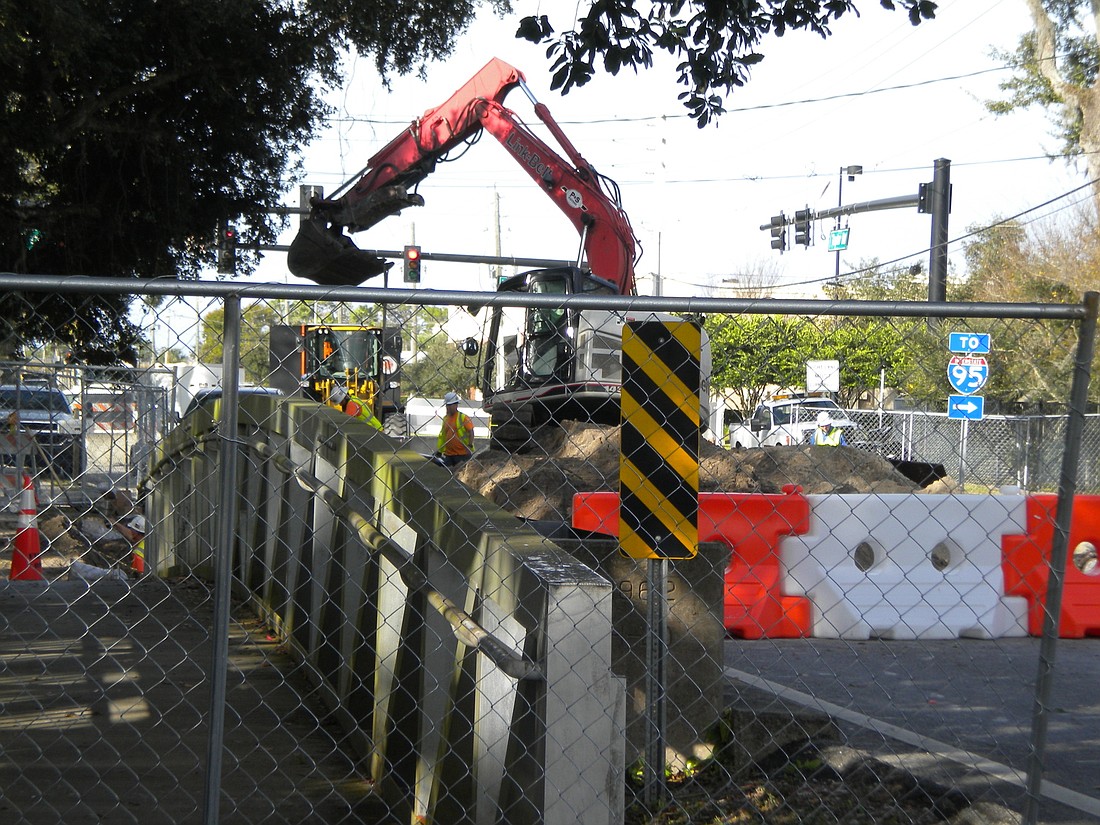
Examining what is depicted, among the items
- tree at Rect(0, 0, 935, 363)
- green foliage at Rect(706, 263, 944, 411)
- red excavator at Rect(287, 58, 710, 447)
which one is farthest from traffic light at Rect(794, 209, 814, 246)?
green foliage at Rect(706, 263, 944, 411)

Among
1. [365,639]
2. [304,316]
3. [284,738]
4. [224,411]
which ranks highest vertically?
[304,316]

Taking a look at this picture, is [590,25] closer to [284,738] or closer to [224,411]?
[224,411]

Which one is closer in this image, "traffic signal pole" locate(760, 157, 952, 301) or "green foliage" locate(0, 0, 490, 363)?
"green foliage" locate(0, 0, 490, 363)

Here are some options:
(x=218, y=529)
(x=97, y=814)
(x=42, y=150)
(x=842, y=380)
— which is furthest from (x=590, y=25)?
(x=42, y=150)

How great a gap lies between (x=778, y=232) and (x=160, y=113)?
17312 mm

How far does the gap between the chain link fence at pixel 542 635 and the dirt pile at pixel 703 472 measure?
2409 millimetres

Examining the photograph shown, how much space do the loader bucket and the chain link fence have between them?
268 inches

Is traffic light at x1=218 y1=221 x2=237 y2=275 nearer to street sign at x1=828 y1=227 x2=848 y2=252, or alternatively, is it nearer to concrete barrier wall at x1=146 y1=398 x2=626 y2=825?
concrete barrier wall at x1=146 y1=398 x2=626 y2=825

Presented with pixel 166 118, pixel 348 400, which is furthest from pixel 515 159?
pixel 348 400

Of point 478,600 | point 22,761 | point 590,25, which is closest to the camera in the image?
point 478,600

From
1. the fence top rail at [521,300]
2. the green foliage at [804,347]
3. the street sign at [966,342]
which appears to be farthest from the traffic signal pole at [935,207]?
the fence top rail at [521,300]

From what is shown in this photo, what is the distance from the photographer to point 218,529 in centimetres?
328

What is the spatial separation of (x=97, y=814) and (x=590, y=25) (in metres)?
4.52

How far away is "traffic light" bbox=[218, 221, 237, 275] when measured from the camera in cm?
1717
